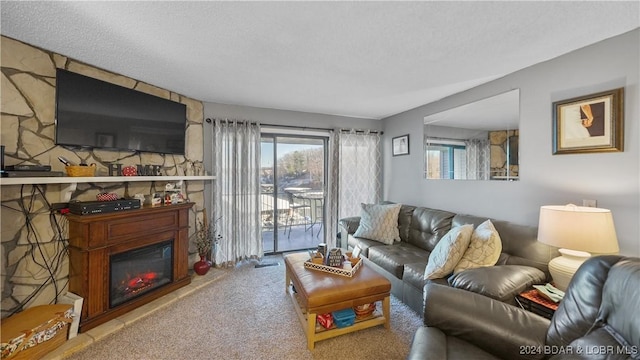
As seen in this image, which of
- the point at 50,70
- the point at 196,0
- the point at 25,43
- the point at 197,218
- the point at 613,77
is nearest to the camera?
the point at 196,0

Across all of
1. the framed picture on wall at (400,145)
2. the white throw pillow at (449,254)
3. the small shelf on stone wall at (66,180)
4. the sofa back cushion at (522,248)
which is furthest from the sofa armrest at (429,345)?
the framed picture on wall at (400,145)

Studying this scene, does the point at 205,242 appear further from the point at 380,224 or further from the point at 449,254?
the point at 449,254

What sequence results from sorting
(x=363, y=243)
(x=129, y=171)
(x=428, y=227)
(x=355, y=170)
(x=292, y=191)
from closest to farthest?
(x=129, y=171), (x=428, y=227), (x=363, y=243), (x=292, y=191), (x=355, y=170)

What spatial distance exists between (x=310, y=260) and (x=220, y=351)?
100 cm

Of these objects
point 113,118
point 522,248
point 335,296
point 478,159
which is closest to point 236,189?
point 113,118

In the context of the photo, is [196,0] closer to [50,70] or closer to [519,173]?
[50,70]

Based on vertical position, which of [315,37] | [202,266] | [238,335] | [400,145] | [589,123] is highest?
[315,37]

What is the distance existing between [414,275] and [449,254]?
0.40m

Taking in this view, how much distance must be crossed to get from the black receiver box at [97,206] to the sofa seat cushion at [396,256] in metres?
2.59

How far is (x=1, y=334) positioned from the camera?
1.61 m

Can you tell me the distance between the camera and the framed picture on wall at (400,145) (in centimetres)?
385

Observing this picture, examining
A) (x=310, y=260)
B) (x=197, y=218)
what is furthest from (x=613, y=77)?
(x=197, y=218)

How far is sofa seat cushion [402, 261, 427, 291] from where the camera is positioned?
2197mm

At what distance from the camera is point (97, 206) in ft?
6.91
